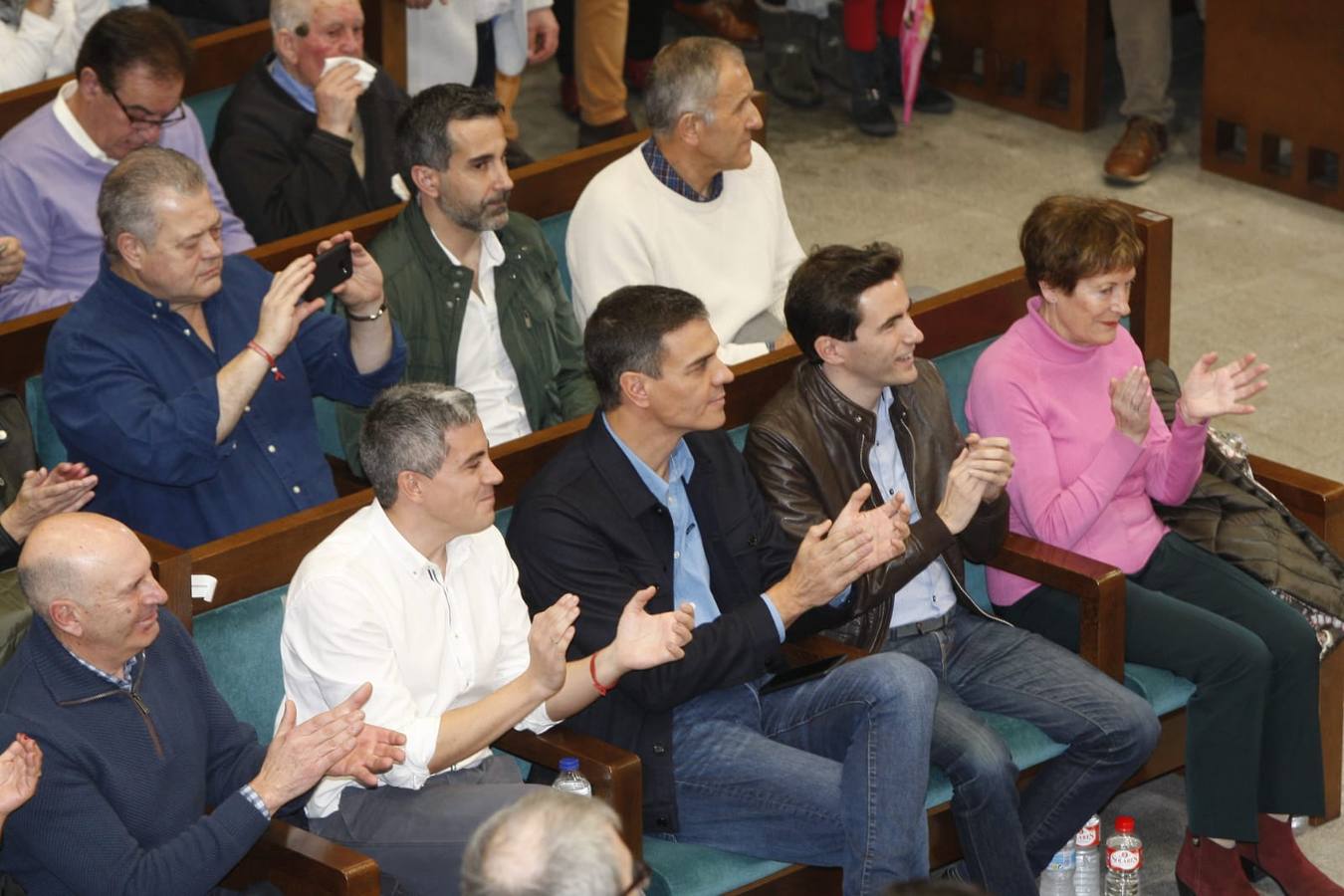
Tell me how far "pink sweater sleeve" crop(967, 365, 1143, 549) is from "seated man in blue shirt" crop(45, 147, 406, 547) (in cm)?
108

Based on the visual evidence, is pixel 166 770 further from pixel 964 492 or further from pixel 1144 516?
pixel 1144 516

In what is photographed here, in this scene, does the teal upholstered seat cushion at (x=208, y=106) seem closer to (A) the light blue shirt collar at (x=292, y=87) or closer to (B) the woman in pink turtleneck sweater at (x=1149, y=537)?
(A) the light blue shirt collar at (x=292, y=87)

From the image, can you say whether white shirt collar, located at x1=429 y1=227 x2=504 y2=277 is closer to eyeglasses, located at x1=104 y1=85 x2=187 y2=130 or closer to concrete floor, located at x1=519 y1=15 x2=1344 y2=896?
eyeglasses, located at x1=104 y1=85 x2=187 y2=130

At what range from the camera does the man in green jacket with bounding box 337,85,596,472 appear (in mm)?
Answer: 4094

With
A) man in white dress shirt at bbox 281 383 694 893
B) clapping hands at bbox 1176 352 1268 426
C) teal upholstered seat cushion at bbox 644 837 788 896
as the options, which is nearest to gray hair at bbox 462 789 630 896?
man in white dress shirt at bbox 281 383 694 893

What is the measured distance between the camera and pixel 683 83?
14.3 feet

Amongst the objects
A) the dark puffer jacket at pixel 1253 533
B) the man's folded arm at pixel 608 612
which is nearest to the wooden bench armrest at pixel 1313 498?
the dark puffer jacket at pixel 1253 533

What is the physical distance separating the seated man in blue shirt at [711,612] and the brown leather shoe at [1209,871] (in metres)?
0.67

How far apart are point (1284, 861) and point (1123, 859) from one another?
1.07 ft

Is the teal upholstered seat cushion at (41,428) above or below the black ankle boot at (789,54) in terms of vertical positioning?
above

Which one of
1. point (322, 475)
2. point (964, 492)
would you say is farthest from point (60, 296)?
point (964, 492)

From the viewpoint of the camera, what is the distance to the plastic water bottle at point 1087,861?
369 centimetres

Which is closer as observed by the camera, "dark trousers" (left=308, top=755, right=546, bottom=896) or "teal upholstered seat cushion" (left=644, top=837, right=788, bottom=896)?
"dark trousers" (left=308, top=755, right=546, bottom=896)

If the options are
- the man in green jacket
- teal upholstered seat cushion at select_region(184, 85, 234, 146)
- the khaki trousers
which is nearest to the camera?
the man in green jacket
